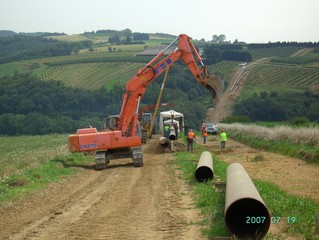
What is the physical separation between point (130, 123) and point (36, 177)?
24.5 ft

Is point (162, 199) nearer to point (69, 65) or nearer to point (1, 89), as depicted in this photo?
point (1, 89)

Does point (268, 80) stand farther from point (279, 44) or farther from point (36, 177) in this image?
point (36, 177)

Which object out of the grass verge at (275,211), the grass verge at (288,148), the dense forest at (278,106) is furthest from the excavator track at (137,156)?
the dense forest at (278,106)

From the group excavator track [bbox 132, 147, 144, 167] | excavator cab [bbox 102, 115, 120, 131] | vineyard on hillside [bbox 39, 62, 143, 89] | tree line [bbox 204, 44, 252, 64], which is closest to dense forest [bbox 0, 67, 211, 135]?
vineyard on hillside [bbox 39, 62, 143, 89]

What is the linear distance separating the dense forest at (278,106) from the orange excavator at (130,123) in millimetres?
48310

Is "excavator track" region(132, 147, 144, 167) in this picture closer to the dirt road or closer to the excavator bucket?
the dirt road

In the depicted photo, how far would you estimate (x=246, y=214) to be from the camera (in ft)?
35.0

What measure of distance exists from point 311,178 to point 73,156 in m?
13.4

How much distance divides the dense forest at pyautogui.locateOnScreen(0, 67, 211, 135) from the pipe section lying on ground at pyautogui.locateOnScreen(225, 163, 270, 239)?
239 feet

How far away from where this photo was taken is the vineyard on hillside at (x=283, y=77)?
307ft

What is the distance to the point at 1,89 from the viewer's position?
106 m

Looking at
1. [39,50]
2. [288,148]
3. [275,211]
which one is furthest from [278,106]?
[39,50]

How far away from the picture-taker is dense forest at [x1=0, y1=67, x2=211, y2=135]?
3558 inches

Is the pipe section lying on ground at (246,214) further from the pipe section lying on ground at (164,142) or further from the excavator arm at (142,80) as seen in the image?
the pipe section lying on ground at (164,142)
